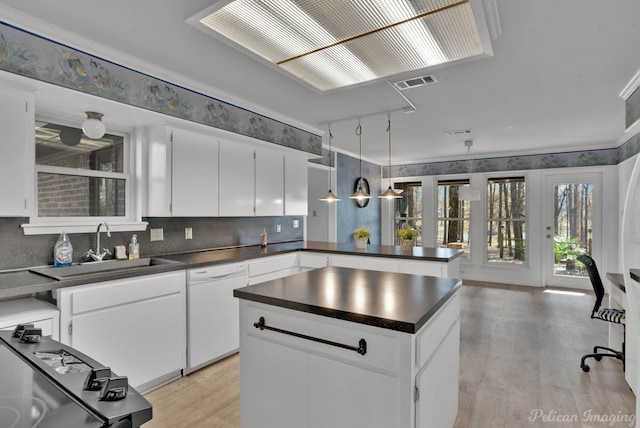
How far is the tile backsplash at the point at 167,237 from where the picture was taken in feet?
7.27

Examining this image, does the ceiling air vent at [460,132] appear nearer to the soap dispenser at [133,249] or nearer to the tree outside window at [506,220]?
the tree outside window at [506,220]

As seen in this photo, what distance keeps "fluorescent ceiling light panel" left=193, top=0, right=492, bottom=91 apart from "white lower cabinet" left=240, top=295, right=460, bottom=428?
1.44 m

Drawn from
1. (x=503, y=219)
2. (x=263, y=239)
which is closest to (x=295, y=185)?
(x=263, y=239)

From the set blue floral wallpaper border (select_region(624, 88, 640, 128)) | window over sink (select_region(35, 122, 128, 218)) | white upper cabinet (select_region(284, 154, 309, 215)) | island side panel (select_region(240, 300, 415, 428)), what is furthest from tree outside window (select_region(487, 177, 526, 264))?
window over sink (select_region(35, 122, 128, 218))

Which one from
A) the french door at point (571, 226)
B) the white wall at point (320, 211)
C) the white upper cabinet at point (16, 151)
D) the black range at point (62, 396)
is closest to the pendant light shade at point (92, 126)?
the white upper cabinet at point (16, 151)

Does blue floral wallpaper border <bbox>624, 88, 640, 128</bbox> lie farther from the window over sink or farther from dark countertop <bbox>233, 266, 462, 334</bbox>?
the window over sink

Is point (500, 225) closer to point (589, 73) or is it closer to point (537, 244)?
point (537, 244)

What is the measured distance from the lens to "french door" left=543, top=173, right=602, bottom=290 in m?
Result: 5.63

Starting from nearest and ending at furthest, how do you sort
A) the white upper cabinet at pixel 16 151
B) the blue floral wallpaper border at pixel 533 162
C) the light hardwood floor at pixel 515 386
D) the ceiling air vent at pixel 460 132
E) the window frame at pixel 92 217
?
1. the white upper cabinet at pixel 16 151
2. the light hardwood floor at pixel 515 386
3. the window frame at pixel 92 217
4. the ceiling air vent at pixel 460 132
5. the blue floral wallpaper border at pixel 533 162

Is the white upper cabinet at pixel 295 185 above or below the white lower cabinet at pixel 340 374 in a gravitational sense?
above

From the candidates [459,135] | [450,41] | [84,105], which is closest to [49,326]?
[84,105]

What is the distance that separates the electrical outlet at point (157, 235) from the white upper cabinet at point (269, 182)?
3.29 ft

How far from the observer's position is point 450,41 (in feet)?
6.13

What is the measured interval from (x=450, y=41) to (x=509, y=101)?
78.5 inches
